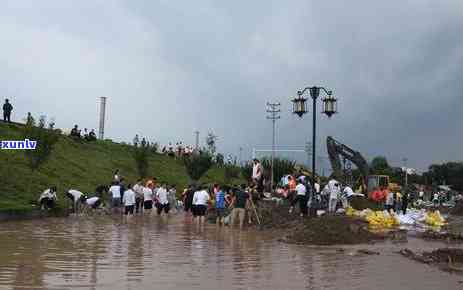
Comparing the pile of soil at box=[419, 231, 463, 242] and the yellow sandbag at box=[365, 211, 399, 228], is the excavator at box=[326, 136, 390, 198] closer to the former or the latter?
the yellow sandbag at box=[365, 211, 399, 228]

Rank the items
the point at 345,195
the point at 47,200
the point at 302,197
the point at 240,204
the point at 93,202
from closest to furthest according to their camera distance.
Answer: the point at 240,204 → the point at 302,197 → the point at 47,200 → the point at 93,202 → the point at 345,195

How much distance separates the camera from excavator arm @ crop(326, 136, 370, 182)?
36750 mm

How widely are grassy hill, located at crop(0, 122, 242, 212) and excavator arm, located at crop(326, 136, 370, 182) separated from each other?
513 inches

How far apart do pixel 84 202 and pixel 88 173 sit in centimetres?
1250

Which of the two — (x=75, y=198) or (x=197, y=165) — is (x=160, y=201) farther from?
(x=197, y=165)

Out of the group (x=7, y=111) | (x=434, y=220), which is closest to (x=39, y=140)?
(x=7, y=111)

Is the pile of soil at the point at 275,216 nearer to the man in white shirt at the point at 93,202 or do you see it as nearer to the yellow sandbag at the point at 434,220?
the yellow sandbag at the point at 434,220

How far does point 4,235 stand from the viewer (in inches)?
651

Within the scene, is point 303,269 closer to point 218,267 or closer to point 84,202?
point 218,267

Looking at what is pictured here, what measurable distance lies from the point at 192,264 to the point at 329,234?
614 cm

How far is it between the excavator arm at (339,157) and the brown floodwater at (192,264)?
18.4 meters

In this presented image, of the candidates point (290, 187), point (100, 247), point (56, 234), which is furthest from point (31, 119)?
point (100, 247)

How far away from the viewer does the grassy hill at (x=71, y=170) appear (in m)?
28.4

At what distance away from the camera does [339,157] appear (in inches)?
1468
